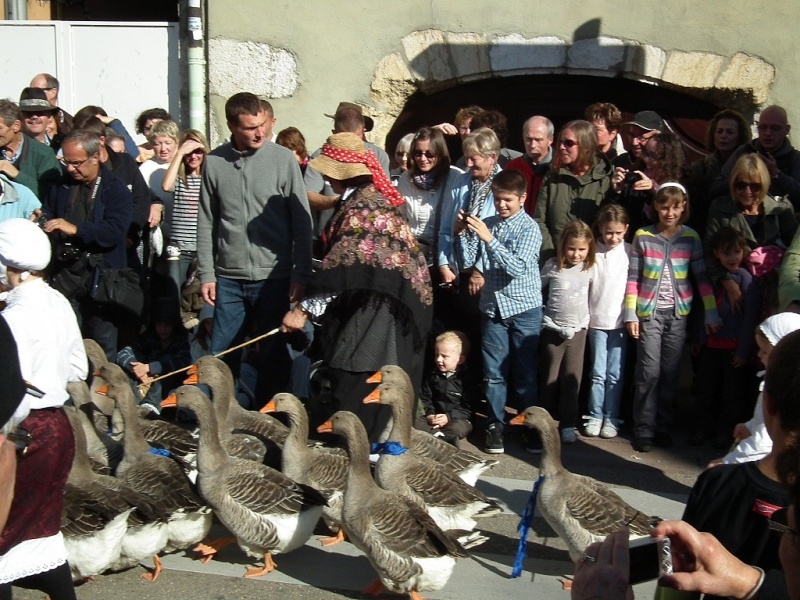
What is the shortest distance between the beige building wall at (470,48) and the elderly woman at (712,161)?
1.44m

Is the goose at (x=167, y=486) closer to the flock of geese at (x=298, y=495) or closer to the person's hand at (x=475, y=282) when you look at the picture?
the flock of geese at (x=298, y=495)

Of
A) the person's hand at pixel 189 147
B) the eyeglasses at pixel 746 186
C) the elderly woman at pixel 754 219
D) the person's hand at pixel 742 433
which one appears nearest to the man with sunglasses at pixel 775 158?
the elderly woman at pixel 754 219

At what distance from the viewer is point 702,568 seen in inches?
86.0

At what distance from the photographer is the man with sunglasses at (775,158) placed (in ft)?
22.6

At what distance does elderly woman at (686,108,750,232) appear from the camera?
23.2 feet

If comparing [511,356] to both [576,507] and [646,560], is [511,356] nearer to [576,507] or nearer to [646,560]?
[576,507]

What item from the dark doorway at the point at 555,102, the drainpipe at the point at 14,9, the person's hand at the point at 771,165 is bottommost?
the person's hand at the point at 771,165

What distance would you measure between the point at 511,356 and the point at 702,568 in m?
4.63

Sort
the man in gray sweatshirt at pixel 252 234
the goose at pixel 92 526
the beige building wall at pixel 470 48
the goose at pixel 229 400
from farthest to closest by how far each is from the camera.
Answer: the beige building wall at pixel 470 48 → the man in gray sweatshirt at pixel 252 234 → the goose at pixel 229 400 → the goose at pixel 92 526

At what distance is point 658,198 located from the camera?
656 cm

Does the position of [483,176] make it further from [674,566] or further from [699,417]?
[674,566]

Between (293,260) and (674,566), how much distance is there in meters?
4.47

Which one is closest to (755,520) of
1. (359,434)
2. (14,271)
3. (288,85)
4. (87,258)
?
(359,434)

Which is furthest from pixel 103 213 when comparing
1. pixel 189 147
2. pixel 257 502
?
pixel 257 502
